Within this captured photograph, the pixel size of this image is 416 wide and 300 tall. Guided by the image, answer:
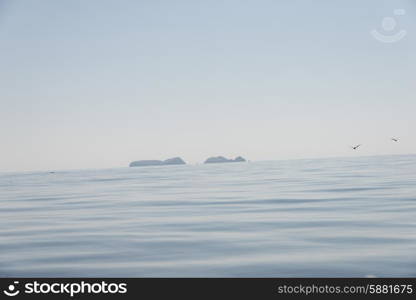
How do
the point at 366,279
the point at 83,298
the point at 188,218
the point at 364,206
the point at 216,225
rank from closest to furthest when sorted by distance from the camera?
the point at 83,298
the point at 366,279
the point at 216,225
the point at 188,218
the point at 364,206

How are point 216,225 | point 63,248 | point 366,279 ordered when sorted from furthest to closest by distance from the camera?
point 216,225, point 63,248, point 366,279

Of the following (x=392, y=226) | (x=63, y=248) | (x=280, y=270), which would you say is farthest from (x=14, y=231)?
(x=392, y=226)

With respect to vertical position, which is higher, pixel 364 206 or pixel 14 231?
pixel 364 206

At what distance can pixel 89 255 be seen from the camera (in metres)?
9.70

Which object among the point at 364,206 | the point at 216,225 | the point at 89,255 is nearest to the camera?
the point at 89,255

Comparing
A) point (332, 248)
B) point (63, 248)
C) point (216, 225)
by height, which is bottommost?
point (332, 248)

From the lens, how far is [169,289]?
717 centimetres

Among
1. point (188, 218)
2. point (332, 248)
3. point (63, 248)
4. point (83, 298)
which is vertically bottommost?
point (83, 298)

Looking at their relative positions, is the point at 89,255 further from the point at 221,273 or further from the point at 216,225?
the point at 216,225

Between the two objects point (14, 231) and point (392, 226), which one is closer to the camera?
point (392, 226)

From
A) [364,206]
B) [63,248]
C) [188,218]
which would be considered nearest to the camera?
[63,248]

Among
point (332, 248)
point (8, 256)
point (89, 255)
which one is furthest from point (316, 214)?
point (8, 256)

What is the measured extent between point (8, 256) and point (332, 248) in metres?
7.41

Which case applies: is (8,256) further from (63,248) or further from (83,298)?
(83,298)
